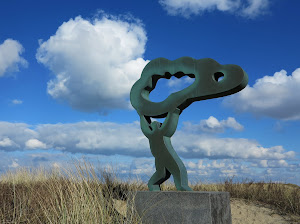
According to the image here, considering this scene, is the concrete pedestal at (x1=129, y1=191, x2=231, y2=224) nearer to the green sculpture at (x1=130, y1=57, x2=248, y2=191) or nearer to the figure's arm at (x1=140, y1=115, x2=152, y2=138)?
the green sculpture at (x1=130, y1=57, x2=248, y2=191)

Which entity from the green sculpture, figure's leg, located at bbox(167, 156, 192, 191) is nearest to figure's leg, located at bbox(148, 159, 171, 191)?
the green sculpture

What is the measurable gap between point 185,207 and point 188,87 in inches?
67.6

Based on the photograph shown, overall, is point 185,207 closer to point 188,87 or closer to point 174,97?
point 174,97

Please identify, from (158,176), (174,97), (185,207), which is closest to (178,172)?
(158,176)

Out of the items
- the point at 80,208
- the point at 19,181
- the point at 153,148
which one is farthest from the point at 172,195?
the point at 19,181

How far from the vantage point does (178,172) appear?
4.41 m

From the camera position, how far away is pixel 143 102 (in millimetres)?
5051

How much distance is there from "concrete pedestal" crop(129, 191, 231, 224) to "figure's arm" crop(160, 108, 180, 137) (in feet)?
2.91

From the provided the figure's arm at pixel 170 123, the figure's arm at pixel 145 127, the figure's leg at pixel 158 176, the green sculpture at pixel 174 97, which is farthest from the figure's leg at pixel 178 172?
the figure's arm at pixel 145 127

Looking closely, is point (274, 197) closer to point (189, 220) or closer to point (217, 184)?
point (217, 184)

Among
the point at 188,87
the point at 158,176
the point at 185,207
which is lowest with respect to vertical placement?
the point at 185,207

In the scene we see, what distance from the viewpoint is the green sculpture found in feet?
14.1

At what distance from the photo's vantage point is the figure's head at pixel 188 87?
13.9ft

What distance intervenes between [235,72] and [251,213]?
11.1 feet
